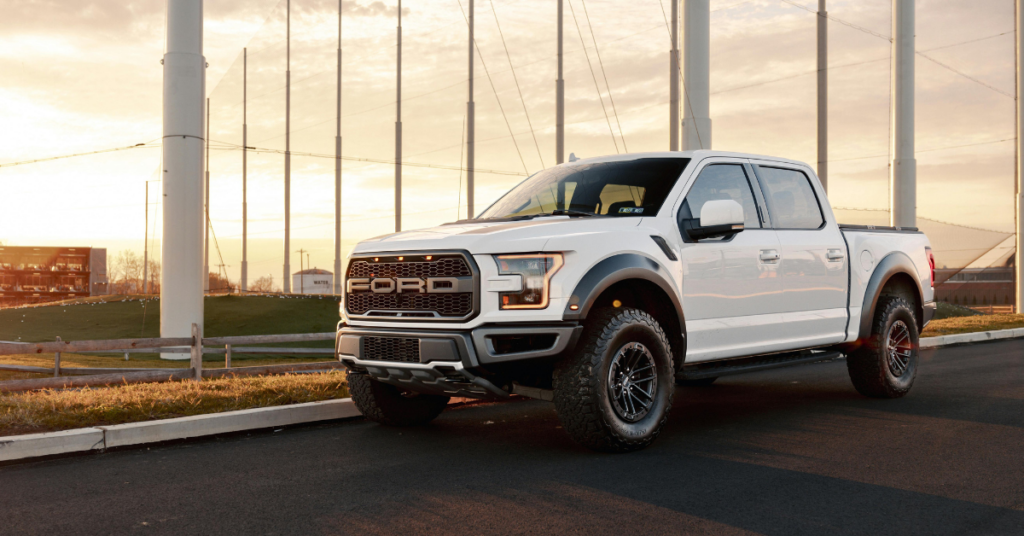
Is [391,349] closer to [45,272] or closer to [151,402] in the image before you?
[151,402]

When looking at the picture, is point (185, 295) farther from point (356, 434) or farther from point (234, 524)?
point (234, 524)

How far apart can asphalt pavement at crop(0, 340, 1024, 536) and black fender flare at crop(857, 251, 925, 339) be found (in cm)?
87

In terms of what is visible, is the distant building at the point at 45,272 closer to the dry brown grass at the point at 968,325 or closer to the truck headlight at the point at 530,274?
the dry brown grass at the point at 968,325

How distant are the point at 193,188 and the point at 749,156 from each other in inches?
550

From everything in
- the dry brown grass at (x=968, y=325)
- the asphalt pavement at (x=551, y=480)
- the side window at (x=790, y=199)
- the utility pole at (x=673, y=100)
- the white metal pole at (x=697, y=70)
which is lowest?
the asphalt pavement at (x=551, y=480)

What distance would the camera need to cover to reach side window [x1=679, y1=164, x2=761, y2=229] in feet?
21.6

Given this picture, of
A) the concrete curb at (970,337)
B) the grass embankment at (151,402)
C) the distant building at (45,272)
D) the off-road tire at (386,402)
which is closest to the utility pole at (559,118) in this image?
the concrete curb at (970,337)

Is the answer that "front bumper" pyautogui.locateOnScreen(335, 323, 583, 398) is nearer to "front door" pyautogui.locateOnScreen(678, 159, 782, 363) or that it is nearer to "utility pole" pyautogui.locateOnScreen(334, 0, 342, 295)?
"front door" pyautogui.locateOnScreen(678, 159, 782, 363)

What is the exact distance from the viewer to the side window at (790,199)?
7.32 m

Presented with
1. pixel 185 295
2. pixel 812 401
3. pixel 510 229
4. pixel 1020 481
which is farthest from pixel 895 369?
pixel 185 295

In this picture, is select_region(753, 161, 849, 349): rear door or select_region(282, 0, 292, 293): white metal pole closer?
select_region(753, 161, 849, 349): rear door

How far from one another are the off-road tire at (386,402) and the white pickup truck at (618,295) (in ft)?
0.05

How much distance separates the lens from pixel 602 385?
5.47 meters

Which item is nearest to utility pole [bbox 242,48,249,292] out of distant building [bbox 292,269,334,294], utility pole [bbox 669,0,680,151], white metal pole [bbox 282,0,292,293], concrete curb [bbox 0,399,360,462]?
white metal pole [bbox 282,0,292,293]
